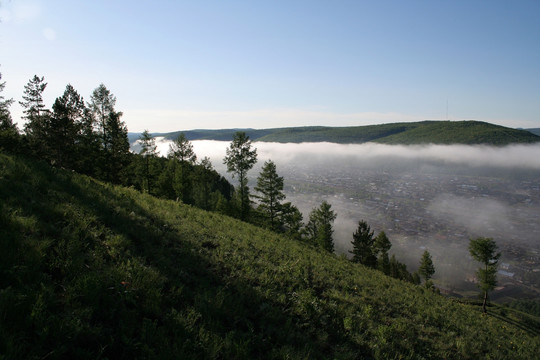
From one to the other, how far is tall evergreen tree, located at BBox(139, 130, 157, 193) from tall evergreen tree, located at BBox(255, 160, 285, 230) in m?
16.7

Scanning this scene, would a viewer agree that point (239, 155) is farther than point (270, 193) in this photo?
No

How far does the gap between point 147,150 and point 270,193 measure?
19184 mm

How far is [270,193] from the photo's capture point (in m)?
32.6

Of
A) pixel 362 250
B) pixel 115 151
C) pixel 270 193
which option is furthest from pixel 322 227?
pixel 115 151

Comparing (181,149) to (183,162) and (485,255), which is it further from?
(485,255)

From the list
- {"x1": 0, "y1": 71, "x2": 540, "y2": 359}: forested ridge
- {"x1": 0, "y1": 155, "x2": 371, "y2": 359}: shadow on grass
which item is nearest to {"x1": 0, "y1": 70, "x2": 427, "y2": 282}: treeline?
{"x1": 0, "y1": 71, "x2": 540, "y2": 359}: forested ridge

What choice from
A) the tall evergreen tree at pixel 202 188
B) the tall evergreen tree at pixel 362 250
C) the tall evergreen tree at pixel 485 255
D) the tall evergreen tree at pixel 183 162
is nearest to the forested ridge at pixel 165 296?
the tall evergreen tree at pixel 183 162

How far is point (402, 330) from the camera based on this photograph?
8.19m

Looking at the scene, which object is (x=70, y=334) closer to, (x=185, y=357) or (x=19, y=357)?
(x=19, y=357)

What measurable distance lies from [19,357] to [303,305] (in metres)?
6.00

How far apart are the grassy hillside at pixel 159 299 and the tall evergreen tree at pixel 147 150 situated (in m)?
25.9

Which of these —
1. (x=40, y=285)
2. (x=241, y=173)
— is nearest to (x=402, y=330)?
(x=40, y=285)

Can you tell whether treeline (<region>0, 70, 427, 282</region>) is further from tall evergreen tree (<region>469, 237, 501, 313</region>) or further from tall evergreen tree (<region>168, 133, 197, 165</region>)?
tall evergreen tree (<region>469, 237, 501, 313</region>)

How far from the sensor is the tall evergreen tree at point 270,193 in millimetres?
32031
